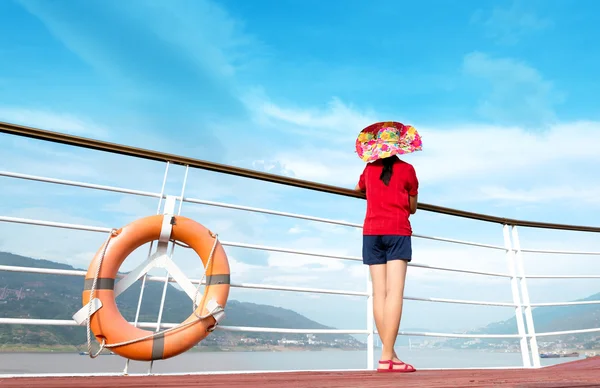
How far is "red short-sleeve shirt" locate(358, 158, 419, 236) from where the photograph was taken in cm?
186

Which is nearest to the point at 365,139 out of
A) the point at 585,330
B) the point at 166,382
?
the point at 166,382

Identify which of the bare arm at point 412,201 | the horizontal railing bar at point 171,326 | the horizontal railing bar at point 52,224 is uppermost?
the bare arm at point 412,201

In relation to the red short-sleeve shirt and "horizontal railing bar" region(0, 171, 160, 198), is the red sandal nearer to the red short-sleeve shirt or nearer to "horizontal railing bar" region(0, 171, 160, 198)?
the red short-sleeve shirt

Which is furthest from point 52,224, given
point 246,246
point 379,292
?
point 379,292

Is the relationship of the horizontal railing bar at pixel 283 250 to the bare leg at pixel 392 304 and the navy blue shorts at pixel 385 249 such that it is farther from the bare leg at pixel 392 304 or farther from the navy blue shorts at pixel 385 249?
the bare leg at pixel 392 304

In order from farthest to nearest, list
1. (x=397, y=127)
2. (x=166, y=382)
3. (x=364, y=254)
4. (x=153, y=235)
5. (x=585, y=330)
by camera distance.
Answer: (x=585, y=330) < (x=397, y=127) < (x=364, y=254) < (x=153, y=235) < (x=166, y=382)

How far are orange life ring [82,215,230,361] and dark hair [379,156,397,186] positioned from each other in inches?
32.7

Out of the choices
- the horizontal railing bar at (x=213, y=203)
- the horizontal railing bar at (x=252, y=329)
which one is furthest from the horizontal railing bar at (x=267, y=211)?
the horizontal railing bar at (x=252, y=329)

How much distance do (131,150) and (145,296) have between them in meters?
0.65

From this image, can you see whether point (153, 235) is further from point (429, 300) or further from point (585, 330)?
point (585, 330)

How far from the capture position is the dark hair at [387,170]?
1.92 meters

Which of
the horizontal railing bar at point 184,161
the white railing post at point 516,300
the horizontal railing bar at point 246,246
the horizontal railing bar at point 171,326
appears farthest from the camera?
the white railing post at point 516,300

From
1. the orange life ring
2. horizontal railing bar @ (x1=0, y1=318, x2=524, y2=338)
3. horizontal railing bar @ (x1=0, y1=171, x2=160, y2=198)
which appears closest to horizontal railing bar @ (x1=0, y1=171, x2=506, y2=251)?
horizontal railing bar @ (x1=0, y1=171, x2=160, y2=198)

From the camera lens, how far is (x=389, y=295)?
5.86 ft
